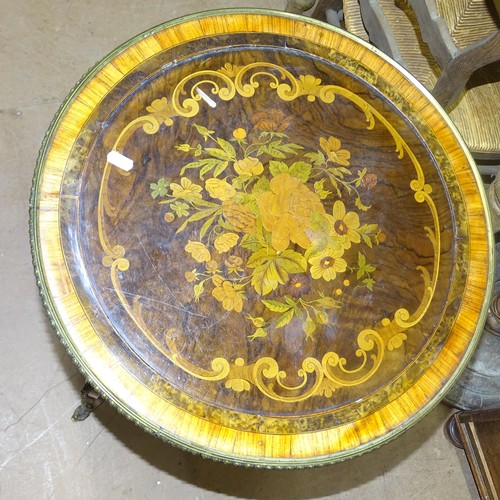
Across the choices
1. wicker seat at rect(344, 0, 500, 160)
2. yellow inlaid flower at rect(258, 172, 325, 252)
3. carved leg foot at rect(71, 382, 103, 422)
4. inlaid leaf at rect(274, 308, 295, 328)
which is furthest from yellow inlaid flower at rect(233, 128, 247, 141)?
carved leg foot at rect(71, 382, 103, 422)

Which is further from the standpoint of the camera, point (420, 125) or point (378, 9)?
point (378, 9)

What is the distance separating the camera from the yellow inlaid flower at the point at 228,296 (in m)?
1.25

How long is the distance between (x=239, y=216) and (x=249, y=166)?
4.3 inches

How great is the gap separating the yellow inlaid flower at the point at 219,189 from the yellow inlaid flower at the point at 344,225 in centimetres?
22

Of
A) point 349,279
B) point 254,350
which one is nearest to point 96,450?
point 254,350

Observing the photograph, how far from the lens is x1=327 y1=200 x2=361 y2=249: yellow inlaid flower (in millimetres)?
1340

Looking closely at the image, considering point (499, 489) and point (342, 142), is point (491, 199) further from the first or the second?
point (499, 489)

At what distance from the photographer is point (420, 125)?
1360mm

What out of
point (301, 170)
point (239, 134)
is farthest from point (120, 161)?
point (301, 170)

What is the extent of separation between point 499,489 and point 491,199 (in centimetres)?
91

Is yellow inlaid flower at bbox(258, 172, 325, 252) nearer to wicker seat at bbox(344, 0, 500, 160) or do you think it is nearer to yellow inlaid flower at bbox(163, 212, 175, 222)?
yellow inlaid flower at bbox(163, 212, 175, 222)

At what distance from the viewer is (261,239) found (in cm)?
130

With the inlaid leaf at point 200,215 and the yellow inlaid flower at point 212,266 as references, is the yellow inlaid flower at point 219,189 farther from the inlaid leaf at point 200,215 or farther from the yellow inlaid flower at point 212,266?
the yellow inlaid flower at point 212,266

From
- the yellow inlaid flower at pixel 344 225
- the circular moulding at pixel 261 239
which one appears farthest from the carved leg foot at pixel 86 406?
the yellow inlaid flower at pixel 344 225
